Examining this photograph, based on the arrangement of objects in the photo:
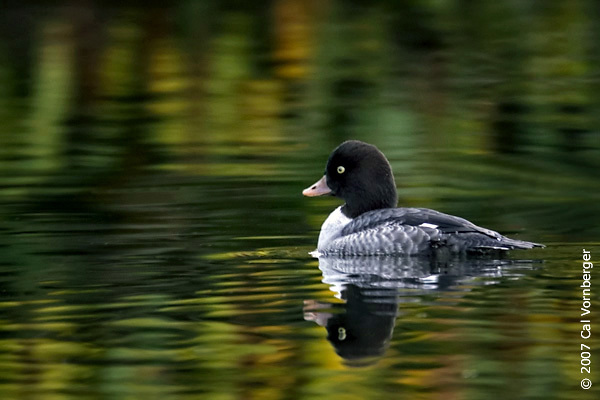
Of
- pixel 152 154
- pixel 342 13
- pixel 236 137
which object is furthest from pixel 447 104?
pixel 342 13

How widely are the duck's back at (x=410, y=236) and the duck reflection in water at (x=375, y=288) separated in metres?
0.09

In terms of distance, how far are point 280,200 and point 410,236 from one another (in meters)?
3.46

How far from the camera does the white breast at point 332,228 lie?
392 inches

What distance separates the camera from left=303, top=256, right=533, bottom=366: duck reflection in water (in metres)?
7.15

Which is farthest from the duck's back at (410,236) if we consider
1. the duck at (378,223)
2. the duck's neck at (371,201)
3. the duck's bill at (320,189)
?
the duck's bill at (320,189)

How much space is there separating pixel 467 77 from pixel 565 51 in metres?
3.56

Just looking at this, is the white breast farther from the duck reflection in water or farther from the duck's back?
the duck reflection in water

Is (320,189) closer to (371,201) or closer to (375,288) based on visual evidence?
(371,201)

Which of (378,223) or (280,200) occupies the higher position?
(378,223)

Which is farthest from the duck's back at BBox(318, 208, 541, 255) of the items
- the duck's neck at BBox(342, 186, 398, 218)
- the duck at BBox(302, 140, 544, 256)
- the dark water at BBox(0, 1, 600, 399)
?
Answer: the duck's neck at BBox(342, 186, 398, 218)

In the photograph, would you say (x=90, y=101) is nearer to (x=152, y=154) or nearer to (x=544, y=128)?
(x=152, y=154)

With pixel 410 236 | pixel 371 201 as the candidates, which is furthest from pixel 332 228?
pixel 410 236

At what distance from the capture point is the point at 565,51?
981 inches

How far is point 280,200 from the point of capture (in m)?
12.7
